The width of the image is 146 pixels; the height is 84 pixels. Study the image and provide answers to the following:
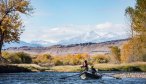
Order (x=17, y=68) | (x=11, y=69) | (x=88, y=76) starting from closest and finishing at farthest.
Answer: (x=88, y=76) < (x=11, y=69) < (x=17, y=68)

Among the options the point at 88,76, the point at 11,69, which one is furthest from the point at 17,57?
the point at 88,76

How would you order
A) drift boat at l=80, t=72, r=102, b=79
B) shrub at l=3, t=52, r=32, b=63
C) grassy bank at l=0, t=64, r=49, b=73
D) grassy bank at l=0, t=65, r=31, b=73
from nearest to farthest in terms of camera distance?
drift boat at l=80, t=72, r=102, b=79
grassy bank at l=0, t=65, r=31, b=73
grassy bank at l=0, t=64, r=49, b=73
shrub at l=3, t=52, r=32, b=63

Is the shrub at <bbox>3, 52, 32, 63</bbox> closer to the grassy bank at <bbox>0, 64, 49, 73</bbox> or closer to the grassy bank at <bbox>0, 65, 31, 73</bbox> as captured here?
the grassy bank at <bbox>0, 64, 49, 73</bbox>

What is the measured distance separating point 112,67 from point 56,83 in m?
49.0

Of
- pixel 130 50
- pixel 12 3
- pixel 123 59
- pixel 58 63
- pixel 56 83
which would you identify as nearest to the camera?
pixel 56 83

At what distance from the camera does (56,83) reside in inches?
2584

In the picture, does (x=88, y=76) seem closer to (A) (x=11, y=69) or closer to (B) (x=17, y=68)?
(A) (x=11, y=69)

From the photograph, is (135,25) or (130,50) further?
(130,50)

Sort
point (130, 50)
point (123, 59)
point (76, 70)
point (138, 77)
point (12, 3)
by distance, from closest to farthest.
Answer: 1. point (138, 77)
2. point (12, 3)
3. point (76, 70)
4. point (130, 50)
5. point (123, 59)

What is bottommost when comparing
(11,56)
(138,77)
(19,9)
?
(138,77)

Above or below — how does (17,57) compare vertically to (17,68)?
above

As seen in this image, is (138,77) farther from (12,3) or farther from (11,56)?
(11,56)

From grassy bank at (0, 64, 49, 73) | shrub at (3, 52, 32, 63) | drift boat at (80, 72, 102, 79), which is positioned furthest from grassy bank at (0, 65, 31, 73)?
drift boat at (80, 72, 102, 79)

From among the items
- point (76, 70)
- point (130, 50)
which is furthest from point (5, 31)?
point (130, 50)
